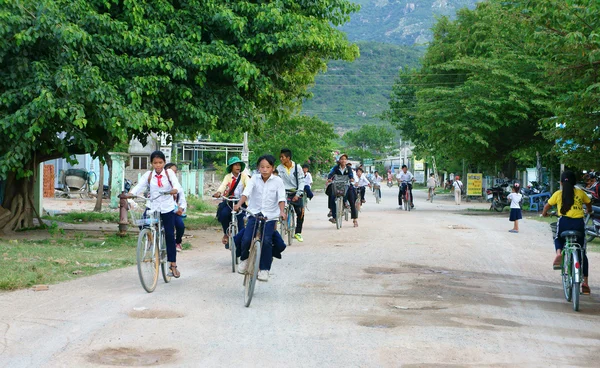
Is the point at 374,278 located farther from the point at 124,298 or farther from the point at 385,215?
the point at 385,215

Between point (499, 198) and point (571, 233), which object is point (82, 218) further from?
point (499, 198)

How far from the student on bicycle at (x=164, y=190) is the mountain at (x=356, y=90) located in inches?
4061

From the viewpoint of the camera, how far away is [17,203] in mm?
17484

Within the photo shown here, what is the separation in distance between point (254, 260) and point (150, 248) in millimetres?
1537

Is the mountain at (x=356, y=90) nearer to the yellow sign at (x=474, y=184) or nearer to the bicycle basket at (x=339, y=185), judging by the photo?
the yellow sign at (x=474, y=184)

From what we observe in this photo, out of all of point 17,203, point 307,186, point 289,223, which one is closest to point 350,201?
point 307,186

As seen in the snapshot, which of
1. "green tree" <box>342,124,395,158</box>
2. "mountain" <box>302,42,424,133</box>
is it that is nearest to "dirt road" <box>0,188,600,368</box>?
"mountain" <box>302,42,424,133</box>

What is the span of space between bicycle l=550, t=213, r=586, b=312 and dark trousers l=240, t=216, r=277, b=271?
3.46 m

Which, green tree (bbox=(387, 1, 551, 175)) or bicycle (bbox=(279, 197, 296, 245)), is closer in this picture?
bicycle (bbox=(279, 197, 296, 245))

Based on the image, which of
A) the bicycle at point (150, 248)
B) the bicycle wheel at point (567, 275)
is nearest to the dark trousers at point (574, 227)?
the bicycle wheel at point (567, 275)

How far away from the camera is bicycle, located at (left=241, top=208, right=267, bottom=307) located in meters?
8.80

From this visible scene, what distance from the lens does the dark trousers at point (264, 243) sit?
9.48m

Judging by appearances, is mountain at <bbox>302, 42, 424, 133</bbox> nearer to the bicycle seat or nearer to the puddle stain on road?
the bicycle seat

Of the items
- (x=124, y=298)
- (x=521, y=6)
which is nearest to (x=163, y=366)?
(x=124, y=298)
